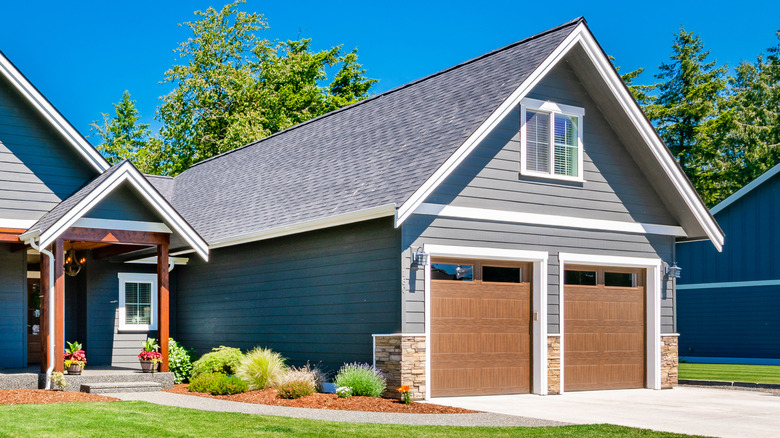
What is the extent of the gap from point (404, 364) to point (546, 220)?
425 centimetres

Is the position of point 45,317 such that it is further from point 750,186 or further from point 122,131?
point 122,131

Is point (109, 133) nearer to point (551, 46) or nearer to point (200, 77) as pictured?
point (200, 77)

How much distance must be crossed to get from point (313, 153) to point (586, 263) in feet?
23.2

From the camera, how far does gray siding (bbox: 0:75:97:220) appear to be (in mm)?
17219

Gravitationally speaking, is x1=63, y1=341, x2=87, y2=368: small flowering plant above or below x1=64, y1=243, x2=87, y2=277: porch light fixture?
below

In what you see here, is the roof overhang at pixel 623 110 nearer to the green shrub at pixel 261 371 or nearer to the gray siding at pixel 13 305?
the green shrub at pixel 261 371

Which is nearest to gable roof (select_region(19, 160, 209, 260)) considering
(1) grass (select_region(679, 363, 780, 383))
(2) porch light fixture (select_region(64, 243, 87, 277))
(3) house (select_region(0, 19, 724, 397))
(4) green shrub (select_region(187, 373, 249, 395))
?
(3) house (select_region(0, 19, 724, 397))

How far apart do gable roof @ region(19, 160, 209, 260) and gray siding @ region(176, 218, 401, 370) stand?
6.83 feet

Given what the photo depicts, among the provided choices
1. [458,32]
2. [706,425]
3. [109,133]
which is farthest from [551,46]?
[109,133]

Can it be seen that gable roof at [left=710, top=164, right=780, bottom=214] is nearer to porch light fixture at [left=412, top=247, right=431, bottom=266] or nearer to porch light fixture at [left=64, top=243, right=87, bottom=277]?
porch light fixture at [left=412, top=247, right=431, bottom=266]

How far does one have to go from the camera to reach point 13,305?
17766mm

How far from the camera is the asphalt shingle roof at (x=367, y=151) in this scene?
15676 millimetres

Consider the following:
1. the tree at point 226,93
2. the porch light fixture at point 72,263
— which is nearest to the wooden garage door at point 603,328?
the porch light fixture at point 72,263

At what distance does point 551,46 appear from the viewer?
16.2 metres
